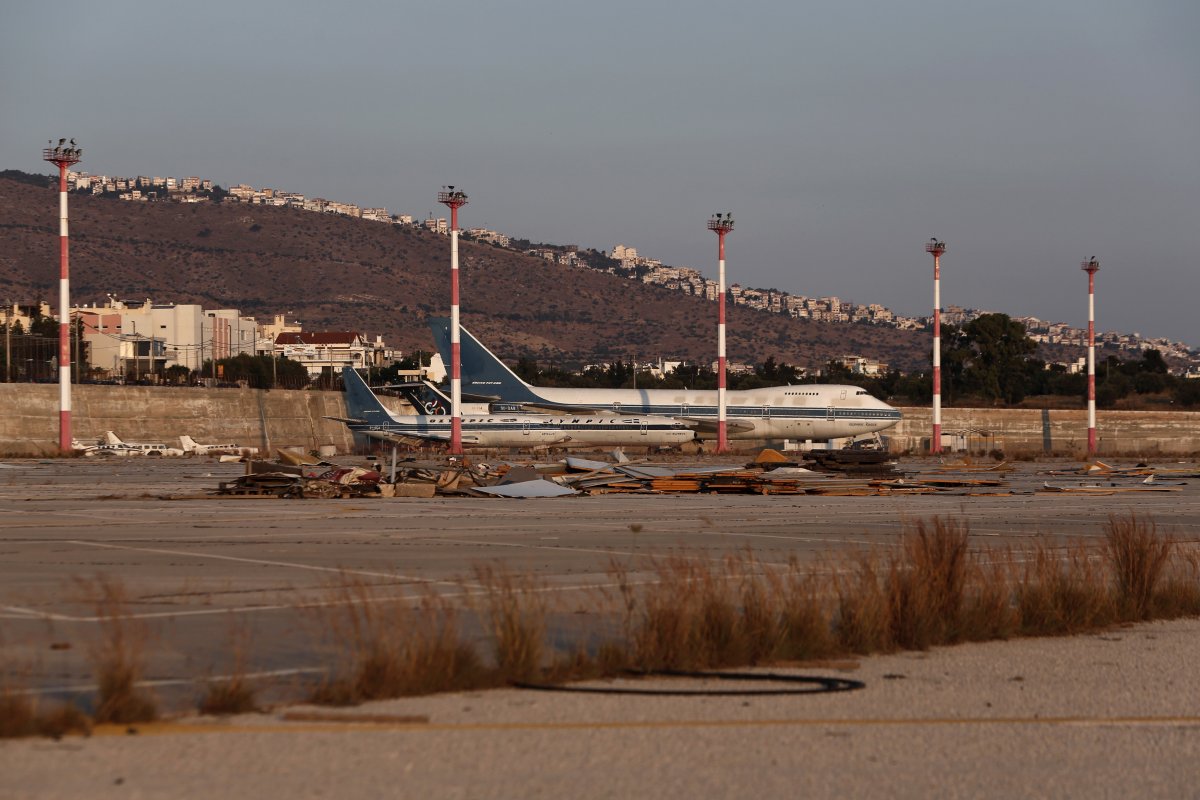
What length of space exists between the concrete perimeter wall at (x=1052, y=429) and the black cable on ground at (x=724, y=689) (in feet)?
264

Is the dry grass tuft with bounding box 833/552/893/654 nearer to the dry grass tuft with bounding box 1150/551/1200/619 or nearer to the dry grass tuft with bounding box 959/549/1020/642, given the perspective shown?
the dry grass tuft with bounding box 959/549/1020/642

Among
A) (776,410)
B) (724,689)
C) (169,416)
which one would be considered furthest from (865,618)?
(169,416)

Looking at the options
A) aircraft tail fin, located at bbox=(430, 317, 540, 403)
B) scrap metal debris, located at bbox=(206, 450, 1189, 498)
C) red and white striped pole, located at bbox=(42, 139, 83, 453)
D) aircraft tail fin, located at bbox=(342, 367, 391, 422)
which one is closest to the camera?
scrap metal debris, located at bbox=(206, 450, 1189, 498)

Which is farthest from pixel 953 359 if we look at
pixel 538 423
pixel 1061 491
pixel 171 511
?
pixel 171 511

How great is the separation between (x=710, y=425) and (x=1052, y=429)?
26.5 metres

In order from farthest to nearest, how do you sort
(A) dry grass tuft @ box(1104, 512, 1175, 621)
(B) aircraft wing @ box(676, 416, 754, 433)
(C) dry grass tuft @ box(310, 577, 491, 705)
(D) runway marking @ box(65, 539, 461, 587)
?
(B) aircraft wing @ box(676, 416, 754, 433) < (D) runway marking @ box(65, 539, 461, 587) < (A) dry grass tuft @ box(1104, 512, 1175, 621) < (C) dry grass tuft @ box(310, 577, 491, 705)

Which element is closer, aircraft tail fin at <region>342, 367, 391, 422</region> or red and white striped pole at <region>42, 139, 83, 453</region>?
red and white striped pole at <region>42, 139, 83, 453</region>

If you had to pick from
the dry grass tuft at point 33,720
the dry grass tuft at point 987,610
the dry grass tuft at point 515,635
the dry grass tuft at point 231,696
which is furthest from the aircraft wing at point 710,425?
the dry grass tuft at point 33,720

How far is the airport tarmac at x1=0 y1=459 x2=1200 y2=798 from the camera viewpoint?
6578 millimetres

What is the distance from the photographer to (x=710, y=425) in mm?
77188

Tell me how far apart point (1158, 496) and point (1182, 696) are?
1067 inches

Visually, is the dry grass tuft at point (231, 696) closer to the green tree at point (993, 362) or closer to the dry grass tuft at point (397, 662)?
the dry grass tuft at point (397, 662)

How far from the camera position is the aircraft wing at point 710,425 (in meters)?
76.5

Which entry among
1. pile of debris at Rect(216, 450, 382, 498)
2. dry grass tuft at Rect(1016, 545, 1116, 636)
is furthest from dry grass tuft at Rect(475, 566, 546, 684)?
pile of debris at Rect(216, 450, 382, 498)
